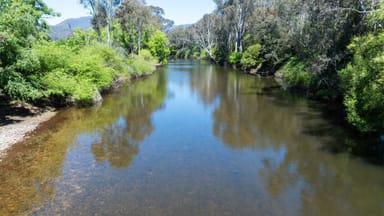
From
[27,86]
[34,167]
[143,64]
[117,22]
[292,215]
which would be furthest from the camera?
[117,22]

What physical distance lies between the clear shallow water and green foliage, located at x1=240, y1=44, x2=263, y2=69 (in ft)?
83.4

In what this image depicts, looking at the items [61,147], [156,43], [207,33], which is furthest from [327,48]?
[207,33]

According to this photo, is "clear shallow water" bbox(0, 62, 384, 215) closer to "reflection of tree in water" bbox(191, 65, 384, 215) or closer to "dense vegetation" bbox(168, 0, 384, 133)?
"reflection of tree in water" bbox(191, 65, 384, 215)

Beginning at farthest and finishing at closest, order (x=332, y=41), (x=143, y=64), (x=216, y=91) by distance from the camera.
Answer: (x=143, y=64) → (x=216, y=91) → (x=332, y=41)

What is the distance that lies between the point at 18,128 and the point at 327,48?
19.8 meters

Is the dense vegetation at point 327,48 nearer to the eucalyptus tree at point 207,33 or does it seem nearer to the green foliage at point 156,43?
the green foliage at point 156,43

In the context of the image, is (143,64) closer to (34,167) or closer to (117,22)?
(117,22)

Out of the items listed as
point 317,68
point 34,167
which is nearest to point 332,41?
point 317,68

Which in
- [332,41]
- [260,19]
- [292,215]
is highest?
[260,19]

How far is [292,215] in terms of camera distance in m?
7.55

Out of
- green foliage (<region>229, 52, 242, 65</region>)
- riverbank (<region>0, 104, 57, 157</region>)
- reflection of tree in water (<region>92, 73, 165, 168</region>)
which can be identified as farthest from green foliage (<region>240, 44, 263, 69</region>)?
riverbank (<region>0, 104, 57, 157</region>)

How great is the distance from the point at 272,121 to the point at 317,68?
19.2 ft

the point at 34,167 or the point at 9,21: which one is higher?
the point at 9,21

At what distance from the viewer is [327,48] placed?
63.5 feet
